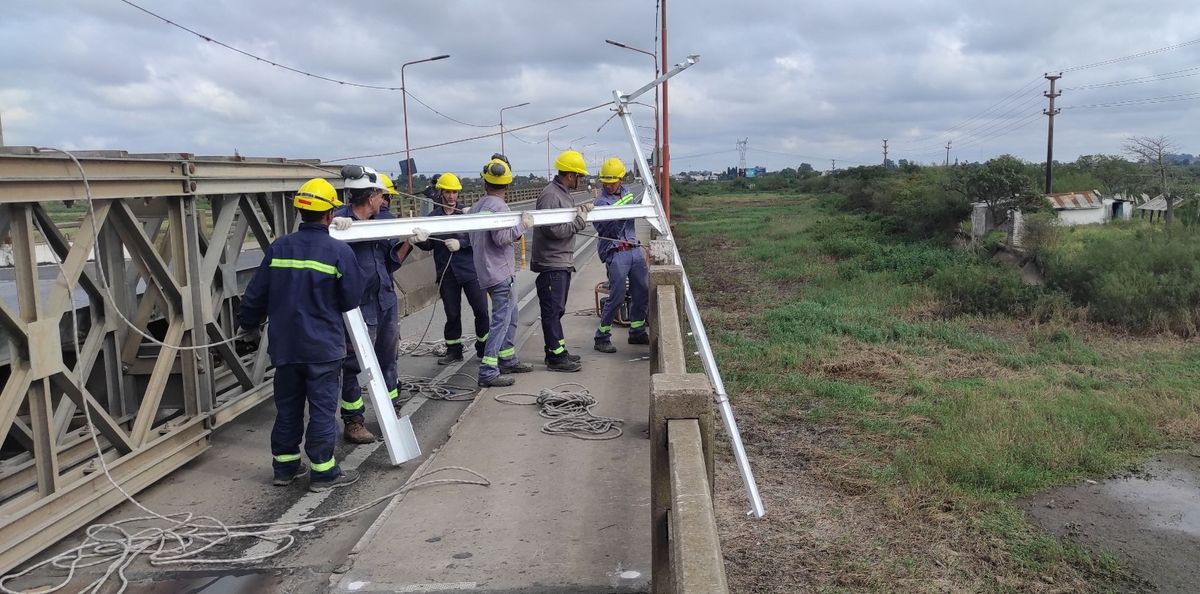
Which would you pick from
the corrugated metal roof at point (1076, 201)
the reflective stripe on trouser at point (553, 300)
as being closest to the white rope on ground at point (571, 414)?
Result: the reflective stripe on trouser at point (553, 300)

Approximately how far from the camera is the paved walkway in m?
4.22

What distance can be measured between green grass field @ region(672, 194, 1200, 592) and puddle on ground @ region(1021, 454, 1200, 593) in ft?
0.62

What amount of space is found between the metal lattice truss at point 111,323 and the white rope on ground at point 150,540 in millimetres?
107

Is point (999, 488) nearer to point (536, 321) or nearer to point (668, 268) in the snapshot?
point (668, 268)

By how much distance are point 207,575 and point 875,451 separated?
16.4 feet

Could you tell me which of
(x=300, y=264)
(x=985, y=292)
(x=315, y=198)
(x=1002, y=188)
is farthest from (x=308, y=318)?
(x=1002, y=188)

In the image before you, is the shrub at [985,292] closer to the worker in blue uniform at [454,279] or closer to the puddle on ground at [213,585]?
the worker in blue uniform at [454,279]

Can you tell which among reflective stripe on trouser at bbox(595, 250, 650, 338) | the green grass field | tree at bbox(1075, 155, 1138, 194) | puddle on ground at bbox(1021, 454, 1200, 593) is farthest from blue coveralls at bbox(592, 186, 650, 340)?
tree at bbox(1075, 155, 1138, 194)

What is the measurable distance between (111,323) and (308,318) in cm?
151

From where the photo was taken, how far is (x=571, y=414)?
6.93 meters

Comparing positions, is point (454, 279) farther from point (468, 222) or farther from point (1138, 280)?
point (1138, 280)

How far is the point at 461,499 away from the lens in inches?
208

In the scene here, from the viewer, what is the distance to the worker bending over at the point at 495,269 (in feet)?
25.6

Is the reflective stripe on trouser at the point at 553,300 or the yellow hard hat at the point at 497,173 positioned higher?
the yellow hard hat at the point at 497,173
